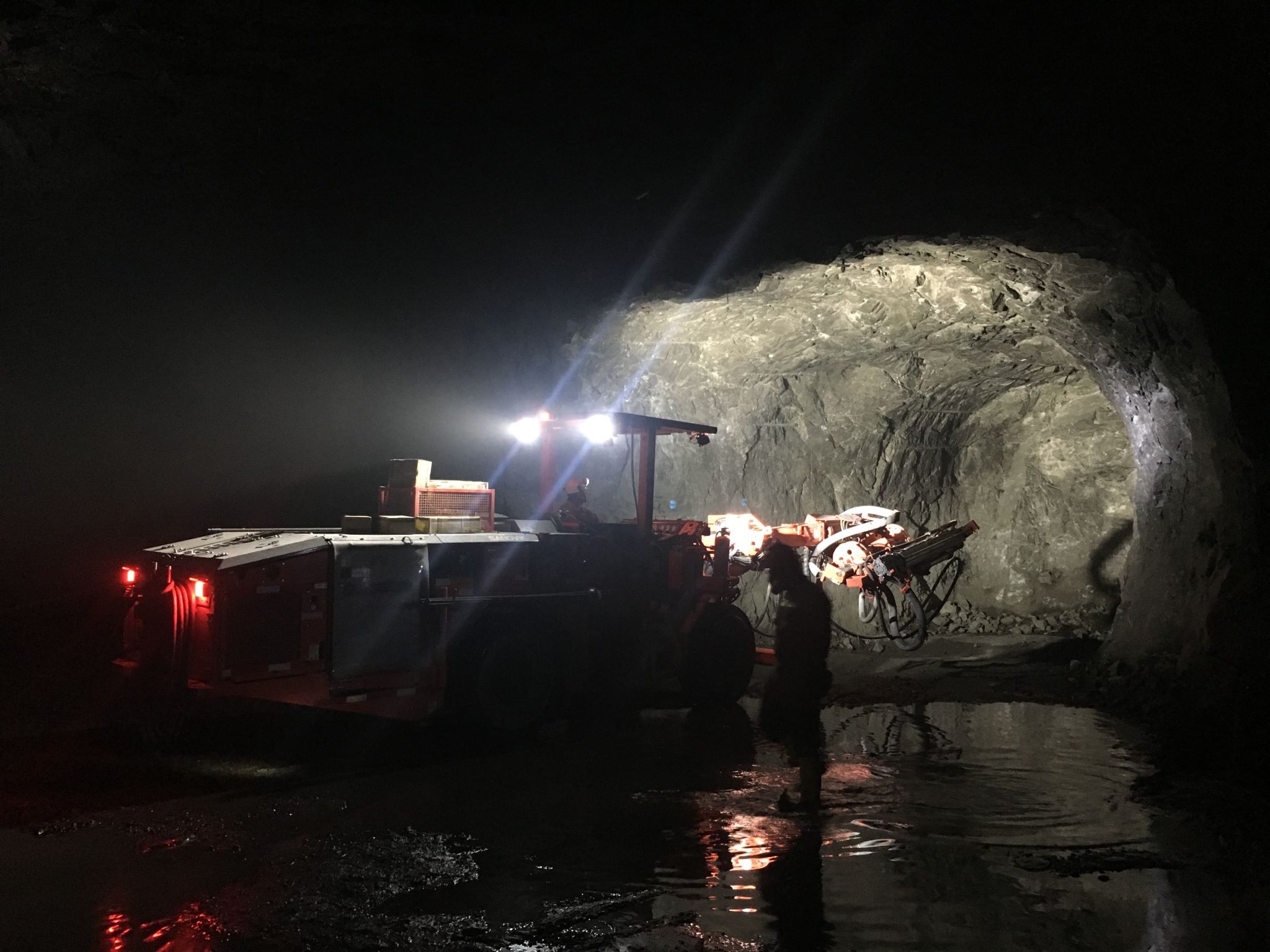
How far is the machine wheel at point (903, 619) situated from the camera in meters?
12.5

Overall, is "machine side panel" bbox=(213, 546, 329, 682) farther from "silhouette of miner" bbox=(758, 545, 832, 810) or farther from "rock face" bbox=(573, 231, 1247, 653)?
"rock face" bbox=(573, 231, 1247, 653)

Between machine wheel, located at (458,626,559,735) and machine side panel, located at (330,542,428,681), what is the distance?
1.80ft

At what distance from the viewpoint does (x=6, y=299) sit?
13.6 metres

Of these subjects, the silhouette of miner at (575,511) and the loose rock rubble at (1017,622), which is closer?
the silhouette of miner at (575,511)

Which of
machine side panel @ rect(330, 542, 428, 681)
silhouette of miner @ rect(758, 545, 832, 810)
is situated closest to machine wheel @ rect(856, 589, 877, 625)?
silhouette of miner @ rect(758, 545, 832, 810)

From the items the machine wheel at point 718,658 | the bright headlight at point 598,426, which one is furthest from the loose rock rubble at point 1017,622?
the bright headlight at point 598,426

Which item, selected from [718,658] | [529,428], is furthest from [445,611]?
[718,658]

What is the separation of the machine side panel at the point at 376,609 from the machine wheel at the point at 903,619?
24.5ft

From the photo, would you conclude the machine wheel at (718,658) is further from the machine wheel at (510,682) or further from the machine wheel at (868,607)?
the machine wheel at (868,607)

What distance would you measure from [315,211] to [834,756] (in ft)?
31.7

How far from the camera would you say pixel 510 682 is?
7.48 m

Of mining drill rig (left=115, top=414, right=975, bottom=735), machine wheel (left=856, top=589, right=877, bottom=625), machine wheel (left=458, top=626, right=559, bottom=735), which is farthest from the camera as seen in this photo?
machine wheel (left=856, top=589, right=877, bottom=625)

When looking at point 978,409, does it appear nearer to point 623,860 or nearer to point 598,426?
point 598,426

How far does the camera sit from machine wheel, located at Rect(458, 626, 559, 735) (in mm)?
7219
